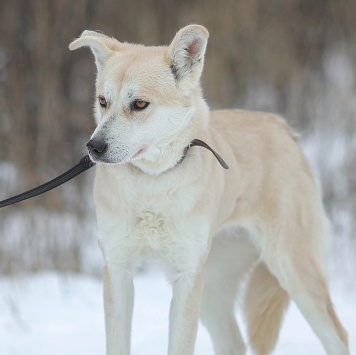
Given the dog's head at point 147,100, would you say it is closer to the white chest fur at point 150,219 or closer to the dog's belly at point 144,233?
the white chest fur at point 150,219

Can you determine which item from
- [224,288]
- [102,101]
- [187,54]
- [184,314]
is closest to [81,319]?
[224,288]

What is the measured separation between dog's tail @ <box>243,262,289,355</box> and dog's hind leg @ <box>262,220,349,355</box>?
24cm

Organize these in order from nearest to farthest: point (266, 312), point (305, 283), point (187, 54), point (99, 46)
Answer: point (187, 54), point (99, 46), point (305, 283), point (266, 312)

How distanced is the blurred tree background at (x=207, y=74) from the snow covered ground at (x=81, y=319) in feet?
3.52

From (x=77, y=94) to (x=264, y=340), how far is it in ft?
14.5

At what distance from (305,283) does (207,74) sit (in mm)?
4302

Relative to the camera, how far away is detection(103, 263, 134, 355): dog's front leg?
393 centimetres

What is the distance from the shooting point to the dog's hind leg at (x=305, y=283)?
4488 millimetres

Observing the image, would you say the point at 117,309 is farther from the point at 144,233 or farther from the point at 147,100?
the point at 147,100

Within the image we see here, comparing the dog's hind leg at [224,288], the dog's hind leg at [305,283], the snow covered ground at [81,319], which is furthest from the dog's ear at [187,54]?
the snow covered ground at [81,319]

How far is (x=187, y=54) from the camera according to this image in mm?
3748

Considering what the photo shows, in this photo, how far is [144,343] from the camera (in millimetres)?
5340

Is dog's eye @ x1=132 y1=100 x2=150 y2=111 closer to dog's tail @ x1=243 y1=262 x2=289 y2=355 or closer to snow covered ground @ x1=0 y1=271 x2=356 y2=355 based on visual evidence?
dog's tail @ x1=243 y1=262 x2=289 y2=355

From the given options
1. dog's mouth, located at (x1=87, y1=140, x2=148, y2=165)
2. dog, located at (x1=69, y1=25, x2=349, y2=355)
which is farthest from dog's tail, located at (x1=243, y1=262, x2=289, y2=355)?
dog's mouth, located at (x1=87, y1=140, x2=148, y2=165)
